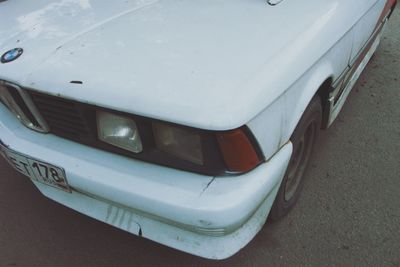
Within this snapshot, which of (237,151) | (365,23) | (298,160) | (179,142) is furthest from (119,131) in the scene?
(365,23)

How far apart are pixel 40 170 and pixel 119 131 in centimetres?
43

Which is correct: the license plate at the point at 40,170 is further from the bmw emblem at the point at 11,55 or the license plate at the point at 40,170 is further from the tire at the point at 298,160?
the tire at the point at 298,160

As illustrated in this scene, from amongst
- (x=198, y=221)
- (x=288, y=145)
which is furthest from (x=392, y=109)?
(x=198, y=221)

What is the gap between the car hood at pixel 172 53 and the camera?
127 cm

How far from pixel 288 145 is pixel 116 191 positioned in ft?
2.43

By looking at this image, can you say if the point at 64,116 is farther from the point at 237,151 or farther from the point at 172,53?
the point at 237,151

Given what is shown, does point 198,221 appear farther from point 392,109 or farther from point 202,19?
point 392,109

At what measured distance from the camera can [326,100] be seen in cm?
206

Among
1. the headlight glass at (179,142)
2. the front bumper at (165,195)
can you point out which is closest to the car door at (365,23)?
the front bumper at (165,195)

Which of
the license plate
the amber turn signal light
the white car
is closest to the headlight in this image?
the white car

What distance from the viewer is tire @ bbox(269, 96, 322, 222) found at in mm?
1792

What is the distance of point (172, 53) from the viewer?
148cm

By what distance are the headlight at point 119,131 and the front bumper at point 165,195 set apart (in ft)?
0.20

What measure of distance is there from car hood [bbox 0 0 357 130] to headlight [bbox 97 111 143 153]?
0.36 feet
